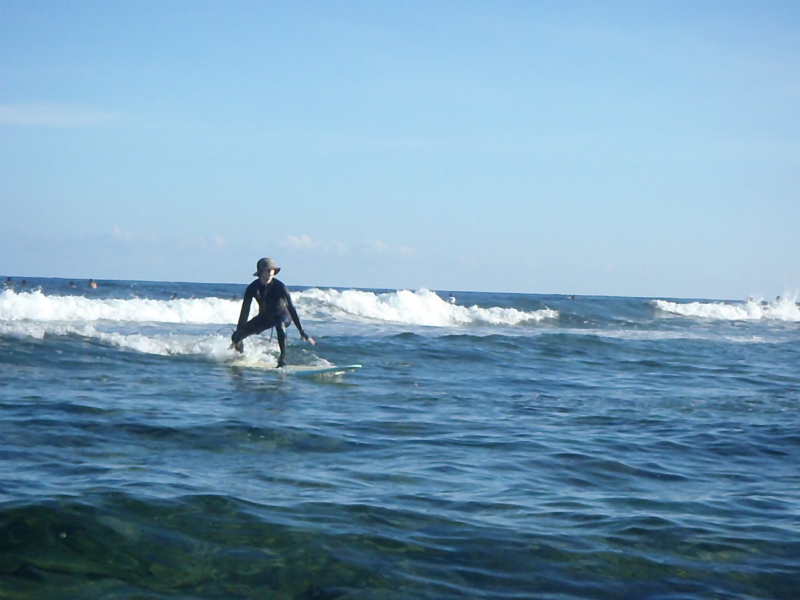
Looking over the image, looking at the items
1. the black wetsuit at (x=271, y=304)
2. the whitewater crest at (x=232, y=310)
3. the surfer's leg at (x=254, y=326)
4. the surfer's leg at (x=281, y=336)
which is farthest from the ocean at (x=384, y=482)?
the whitewater crest at (x=232, y=310)

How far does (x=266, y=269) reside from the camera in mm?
12391

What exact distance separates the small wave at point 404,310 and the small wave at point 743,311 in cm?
1221

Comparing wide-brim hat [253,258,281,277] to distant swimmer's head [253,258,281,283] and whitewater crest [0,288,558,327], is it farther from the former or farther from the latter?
whitewater crest [0,288,558,327]

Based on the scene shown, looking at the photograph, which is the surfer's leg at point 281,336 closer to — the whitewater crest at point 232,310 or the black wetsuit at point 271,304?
the black wetsuit at point 271,304

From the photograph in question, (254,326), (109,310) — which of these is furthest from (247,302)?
(109,310)

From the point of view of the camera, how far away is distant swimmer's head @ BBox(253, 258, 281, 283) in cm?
1236

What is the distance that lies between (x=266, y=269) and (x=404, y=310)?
20.8 metres

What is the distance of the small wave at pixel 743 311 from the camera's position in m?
43.8

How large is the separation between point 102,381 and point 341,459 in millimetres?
4959

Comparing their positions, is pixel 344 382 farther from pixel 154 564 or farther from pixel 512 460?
pixel 154 564

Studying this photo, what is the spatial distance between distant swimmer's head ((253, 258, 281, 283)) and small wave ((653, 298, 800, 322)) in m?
34.4

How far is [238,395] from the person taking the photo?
10.3 metres

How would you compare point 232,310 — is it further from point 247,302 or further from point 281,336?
point 247,302

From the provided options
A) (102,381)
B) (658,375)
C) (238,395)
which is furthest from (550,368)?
(102,381)
